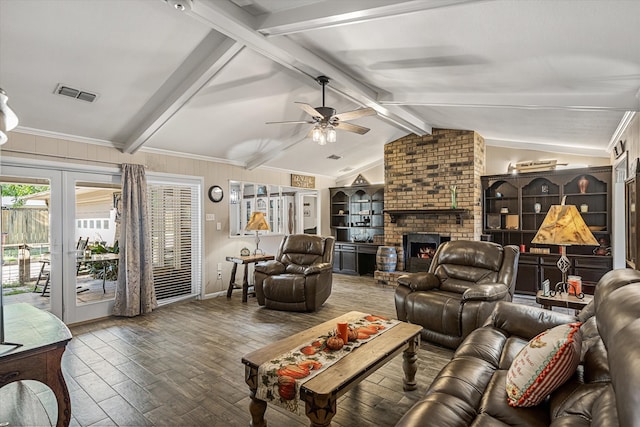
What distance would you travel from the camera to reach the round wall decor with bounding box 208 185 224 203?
5.85 metres

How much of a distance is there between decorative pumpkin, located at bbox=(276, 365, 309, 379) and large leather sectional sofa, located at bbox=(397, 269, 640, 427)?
2.13ft

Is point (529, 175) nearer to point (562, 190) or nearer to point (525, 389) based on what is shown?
point (562, 190)

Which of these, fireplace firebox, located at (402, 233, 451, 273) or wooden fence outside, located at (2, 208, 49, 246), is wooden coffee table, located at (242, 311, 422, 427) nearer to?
wooden fence outside, located at (2, 208, 49, 246)

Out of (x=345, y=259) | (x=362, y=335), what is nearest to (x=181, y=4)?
A: (x=362, y=335)

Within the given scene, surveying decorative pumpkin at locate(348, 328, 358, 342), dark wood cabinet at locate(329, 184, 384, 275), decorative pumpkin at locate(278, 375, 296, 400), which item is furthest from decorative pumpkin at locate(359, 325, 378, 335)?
dark wood cabinet at locate(329, 184, 384, 275)

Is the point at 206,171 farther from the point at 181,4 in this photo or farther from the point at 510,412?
the point at 510,412

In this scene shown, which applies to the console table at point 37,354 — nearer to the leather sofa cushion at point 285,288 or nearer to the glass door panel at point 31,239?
the glass door panel at point 31,239

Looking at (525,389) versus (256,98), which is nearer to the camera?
(525,389)

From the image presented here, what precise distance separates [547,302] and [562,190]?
3388mm

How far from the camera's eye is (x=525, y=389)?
1.52m

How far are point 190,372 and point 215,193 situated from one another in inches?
137

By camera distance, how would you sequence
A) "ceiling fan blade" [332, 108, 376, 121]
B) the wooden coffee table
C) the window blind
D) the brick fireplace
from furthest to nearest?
1. the brick fireplace
2. the window blind
3. "ceiling fan blade" [332, 108, 376, 121]
4. the wooden coffee table

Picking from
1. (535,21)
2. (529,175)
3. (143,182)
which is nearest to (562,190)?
(529,175)

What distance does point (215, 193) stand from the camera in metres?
5.90
